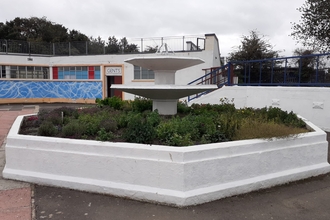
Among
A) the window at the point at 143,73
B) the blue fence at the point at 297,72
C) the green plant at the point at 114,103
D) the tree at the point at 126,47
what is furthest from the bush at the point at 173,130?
the tree at the point at 126,47

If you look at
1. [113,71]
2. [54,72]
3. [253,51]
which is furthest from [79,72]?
[253,51]

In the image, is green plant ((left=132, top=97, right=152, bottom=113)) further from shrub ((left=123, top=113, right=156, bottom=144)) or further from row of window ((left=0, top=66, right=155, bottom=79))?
row of window ((left=0, top=66, right=155, bottom=79))

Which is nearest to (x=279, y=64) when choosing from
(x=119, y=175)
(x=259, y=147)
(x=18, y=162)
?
(x=259, y=147)

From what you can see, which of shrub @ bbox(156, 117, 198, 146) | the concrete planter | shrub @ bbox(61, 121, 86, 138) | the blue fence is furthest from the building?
the concrete planter

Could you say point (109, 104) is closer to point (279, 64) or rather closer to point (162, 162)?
point (162, 162)

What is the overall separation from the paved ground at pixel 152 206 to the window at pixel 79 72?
1906cm

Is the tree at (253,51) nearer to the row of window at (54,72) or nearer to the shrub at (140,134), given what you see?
the row of window at (54,72)

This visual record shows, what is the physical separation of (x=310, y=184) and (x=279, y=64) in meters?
7.52

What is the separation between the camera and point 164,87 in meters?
6.08

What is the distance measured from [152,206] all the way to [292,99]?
757 centimetres

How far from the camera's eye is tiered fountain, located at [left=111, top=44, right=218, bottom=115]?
6.26 meters

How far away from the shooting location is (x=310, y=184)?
4953 millimetres

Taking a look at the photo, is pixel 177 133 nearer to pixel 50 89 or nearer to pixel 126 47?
pixel 126 47

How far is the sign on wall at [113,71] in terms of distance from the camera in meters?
22.2
